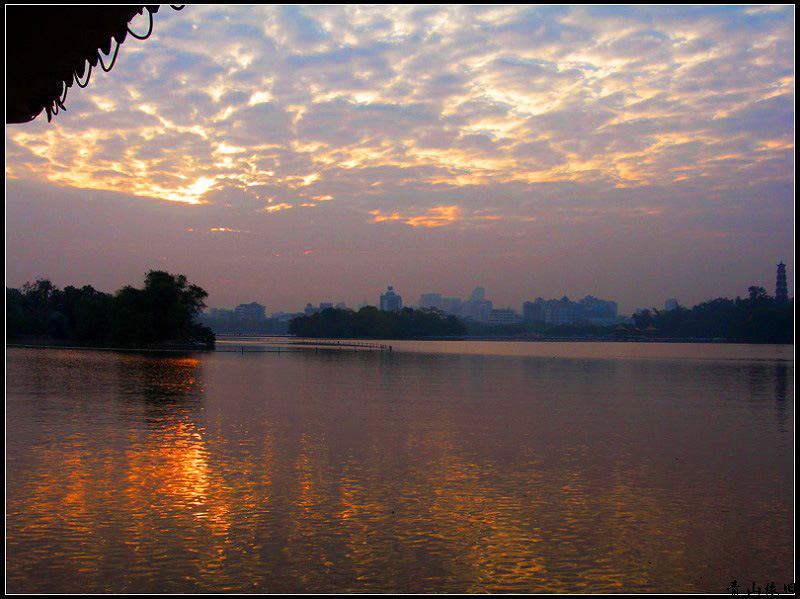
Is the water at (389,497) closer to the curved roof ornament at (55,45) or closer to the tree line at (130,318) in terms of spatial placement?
the curved roof ornament at (55,45)

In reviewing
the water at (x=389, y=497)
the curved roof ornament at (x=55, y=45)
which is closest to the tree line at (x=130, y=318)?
the water at (x=389, y=497)

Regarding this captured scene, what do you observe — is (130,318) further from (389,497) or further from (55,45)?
(55,45)

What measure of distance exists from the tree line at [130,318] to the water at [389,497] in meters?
61.6

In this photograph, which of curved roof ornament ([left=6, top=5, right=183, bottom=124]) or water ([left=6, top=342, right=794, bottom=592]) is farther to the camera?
water ([left=6, top=342, right=794, bottom=592])

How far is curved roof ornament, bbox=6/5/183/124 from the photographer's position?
12.8 feet

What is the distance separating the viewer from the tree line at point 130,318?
288ft

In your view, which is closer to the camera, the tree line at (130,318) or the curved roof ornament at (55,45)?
the curved roof ornament at (55,45)

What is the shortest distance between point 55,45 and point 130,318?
290 feet

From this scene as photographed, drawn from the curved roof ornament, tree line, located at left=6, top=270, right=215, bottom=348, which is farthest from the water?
tree line, located at left=6, top=270, right=215, bottom=348

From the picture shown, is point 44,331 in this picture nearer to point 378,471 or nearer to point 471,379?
point 471,379

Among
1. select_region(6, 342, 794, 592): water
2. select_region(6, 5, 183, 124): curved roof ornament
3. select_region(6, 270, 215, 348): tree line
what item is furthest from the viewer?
select_region(6, 270, 215, 348): tree line

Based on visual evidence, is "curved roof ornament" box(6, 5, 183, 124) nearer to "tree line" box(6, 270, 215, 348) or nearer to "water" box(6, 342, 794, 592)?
"water" box(6, 342, 794, 592)

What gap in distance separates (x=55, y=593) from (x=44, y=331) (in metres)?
99.3

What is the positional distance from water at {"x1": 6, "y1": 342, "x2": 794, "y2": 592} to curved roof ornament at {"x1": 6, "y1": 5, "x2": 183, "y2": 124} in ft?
20.2
